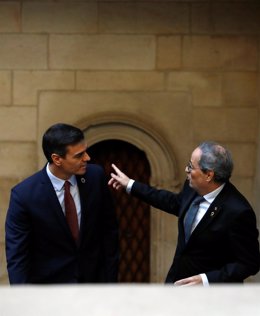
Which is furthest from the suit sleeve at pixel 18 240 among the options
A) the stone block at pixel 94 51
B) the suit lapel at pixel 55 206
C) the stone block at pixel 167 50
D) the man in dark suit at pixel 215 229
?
the stone block at pixel 167 50

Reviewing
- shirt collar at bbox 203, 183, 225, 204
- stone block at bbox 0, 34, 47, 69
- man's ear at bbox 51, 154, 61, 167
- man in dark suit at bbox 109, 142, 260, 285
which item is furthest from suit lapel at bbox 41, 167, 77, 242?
stone block at bbox 0, 34, 47, 69

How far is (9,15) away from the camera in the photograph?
711cm

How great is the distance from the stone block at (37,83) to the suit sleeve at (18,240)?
273 centimetres

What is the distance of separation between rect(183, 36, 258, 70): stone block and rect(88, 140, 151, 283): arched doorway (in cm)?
90

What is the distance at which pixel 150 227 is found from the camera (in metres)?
7.34

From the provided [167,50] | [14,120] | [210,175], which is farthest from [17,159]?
[210,175]

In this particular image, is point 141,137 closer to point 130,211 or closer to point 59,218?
point 130,211

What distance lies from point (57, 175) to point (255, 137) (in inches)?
118

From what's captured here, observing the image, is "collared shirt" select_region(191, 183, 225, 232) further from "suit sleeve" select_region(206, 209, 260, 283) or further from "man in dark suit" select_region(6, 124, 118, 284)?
"man in dark suit" select_region(6, 124, 118, 284)

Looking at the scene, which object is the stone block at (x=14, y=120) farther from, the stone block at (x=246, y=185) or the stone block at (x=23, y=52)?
the stone block at (x=246, y=185)

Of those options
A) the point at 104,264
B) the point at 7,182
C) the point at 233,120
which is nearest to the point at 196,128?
the point at 233,120

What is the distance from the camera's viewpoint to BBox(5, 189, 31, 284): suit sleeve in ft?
14.6

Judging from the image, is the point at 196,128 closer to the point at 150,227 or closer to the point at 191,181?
the point at 150,227

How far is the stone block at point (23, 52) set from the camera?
23.4 feet
